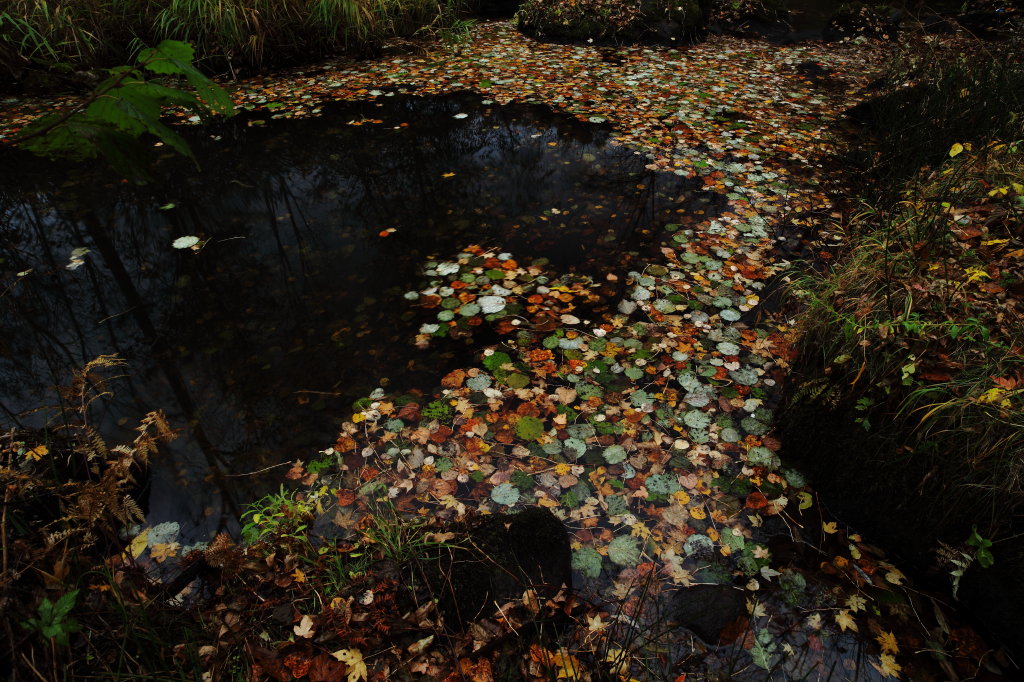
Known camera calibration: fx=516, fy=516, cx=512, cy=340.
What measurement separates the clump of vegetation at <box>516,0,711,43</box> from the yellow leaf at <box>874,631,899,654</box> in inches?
355

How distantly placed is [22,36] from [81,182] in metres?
3.35

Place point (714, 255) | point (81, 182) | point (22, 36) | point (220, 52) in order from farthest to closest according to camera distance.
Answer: point (220, 52), point (22, 36), point (81, 182), point (714, 255)

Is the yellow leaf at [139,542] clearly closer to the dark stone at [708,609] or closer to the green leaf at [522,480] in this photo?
the green leaf at [522,480]

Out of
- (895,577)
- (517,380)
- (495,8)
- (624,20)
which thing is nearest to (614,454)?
(517,380)

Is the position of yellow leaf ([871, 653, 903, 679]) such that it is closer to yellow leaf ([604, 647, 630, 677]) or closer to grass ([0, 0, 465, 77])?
yellow leaf ([604, 647, 630, 677])

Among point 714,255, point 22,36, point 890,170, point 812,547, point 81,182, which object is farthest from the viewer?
point 22,36

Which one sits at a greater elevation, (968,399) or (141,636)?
(968,399)

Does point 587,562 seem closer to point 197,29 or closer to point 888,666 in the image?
point 888,666

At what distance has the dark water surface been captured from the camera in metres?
3.03

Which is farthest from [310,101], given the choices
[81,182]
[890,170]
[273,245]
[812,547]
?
[812,547]

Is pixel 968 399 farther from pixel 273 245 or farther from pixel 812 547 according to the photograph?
pixel 273 245

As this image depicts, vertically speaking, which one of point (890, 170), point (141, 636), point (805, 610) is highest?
point (890, 170)

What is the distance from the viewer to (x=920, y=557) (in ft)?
7.36

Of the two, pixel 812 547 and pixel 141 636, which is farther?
pixel 812 547
